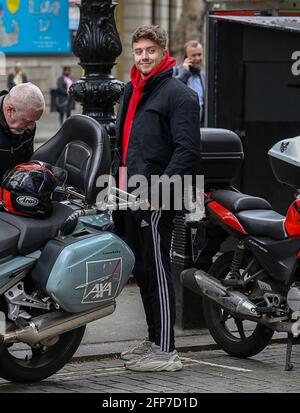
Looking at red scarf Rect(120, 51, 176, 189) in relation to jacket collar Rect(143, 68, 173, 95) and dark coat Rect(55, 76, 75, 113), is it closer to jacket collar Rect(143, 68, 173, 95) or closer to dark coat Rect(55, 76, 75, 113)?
jacket collar Rect(143, 68, 173, 95)

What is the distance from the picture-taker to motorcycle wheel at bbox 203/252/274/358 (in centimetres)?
690

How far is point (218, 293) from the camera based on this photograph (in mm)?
6898

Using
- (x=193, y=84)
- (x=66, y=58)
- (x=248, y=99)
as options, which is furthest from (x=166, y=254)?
(x=66, y=58)

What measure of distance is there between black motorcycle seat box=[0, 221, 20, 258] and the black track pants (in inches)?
38.0

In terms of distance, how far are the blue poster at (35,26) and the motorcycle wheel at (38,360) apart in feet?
95.8

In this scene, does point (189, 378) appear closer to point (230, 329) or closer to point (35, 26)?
point (230, 329)

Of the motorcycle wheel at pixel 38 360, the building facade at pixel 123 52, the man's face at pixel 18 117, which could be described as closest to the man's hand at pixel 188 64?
the man's face at pixel 18 117

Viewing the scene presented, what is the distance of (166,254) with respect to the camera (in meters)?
6.62

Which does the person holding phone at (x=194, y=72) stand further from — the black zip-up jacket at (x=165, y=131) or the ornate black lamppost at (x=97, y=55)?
the black zip-up jacket at (x=165, y=131)

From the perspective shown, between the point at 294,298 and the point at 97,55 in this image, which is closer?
the point at 294,298

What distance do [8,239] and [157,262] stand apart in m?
1.15

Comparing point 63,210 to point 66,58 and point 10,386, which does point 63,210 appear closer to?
point 10,386

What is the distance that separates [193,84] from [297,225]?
656 cm

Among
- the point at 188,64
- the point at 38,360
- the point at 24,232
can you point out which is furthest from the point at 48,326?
the point at 188,64
